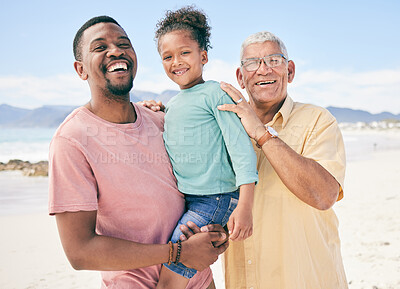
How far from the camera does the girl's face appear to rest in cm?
246

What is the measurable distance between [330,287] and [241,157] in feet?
3.73

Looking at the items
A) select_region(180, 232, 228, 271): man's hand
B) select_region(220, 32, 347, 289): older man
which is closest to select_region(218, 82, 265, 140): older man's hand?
select_region(220, 32, 347, 289): older man

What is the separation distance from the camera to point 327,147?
2369mm

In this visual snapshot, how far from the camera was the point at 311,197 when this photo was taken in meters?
2.21

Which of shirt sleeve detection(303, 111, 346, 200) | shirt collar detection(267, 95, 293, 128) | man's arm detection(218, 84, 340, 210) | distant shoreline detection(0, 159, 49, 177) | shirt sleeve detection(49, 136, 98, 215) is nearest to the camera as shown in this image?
shirt sleeve detection(49, 136, 98, 215)

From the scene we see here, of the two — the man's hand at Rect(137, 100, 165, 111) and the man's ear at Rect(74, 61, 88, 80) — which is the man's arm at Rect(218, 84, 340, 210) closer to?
the man's hand at Rect(137, 100, 165, 111)

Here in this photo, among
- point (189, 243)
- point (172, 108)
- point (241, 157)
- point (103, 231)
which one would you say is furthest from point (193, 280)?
point (172, 108)

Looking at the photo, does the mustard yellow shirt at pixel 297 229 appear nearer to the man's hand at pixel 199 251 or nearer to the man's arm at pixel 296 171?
the man's arm at pixel 296 171

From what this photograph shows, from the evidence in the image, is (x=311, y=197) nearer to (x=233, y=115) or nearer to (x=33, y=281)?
(x=233, y=115)

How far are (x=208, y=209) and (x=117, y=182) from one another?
23.1 inches

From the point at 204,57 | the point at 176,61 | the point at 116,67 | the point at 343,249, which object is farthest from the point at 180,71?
the point at 343,249

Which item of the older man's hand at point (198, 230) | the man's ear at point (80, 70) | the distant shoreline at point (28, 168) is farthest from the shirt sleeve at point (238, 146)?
the distant shoreline at point (28, 168)

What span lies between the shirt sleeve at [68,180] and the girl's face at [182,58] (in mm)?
956

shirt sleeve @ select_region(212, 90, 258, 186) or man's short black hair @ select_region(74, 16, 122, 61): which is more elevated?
man's short black hair @ select_region(74, 16, 122, 61)
